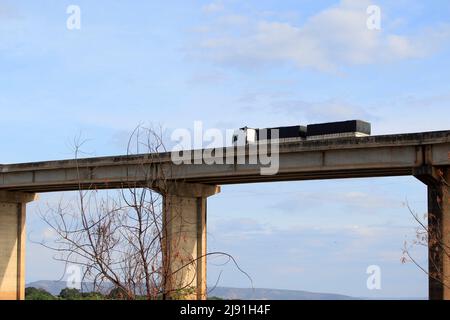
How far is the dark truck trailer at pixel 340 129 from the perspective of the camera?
144 feet

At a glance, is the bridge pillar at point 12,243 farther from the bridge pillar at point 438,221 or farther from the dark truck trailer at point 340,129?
the bridge pillar at point 438,221

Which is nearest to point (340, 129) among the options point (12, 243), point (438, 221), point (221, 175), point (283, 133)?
point (283, 133)

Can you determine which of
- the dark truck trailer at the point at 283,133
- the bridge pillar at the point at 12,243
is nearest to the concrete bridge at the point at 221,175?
the bridge pillar at the point at 12,243

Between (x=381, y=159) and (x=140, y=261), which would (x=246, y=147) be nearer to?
(x=381, y=159)

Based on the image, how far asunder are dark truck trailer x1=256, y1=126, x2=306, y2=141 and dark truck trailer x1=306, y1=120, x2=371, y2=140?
25.3 inches

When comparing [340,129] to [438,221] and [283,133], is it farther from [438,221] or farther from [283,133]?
[438,221]

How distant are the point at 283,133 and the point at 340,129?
3.81 m

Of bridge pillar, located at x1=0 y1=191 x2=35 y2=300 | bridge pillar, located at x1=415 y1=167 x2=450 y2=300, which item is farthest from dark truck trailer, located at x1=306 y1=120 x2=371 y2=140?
bridge pillar, located at x1=0 y1=191 x2=35 y2=300

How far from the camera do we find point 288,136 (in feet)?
153

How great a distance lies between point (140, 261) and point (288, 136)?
33967mm

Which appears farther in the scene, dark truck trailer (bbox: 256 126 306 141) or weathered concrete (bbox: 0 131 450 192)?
dark truck trailer (bbox: 256 126 306 141)

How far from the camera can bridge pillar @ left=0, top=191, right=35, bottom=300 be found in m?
65.1

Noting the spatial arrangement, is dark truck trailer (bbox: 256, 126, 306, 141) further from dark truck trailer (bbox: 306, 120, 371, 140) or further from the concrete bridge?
the concrete bridge
